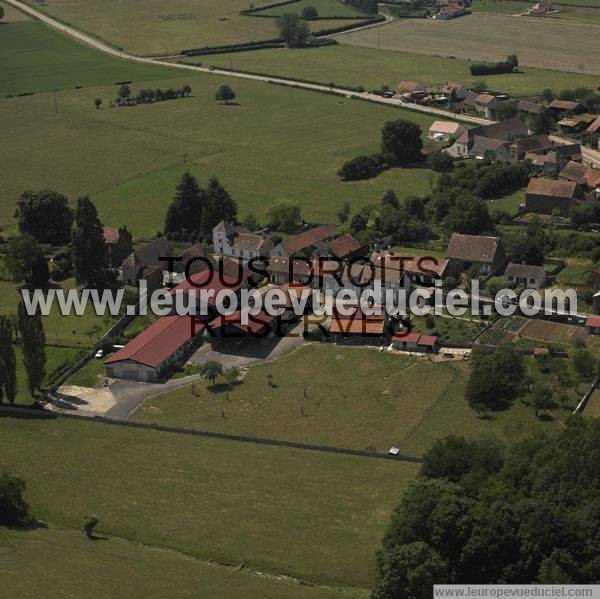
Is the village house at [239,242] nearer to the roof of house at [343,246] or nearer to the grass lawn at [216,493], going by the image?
the roof of house at [343,246]

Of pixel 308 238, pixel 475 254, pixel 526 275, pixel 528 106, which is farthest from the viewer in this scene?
pixel 528 106

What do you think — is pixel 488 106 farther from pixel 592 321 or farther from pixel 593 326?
pixel 593 326

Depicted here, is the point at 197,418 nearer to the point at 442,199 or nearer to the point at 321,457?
the point at 321,457

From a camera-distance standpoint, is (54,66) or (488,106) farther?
(54,66)

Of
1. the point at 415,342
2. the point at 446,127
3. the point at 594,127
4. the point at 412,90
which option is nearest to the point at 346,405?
the point at 415,342

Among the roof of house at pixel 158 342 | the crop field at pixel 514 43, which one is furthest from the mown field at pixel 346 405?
the crop field at pixel 514 43
